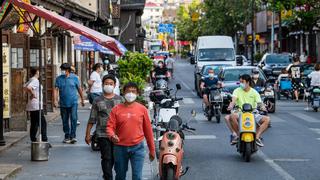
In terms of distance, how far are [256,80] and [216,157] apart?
920cm

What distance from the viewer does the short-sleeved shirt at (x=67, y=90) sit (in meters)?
17.2

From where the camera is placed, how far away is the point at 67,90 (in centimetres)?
1725

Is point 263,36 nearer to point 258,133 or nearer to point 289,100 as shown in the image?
point 289,100

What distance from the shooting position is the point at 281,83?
34812mm

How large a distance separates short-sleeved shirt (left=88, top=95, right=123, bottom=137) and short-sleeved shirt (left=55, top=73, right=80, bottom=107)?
18.7 ft

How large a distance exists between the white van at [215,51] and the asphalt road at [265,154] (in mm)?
17414

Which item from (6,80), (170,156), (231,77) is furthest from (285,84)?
(170,156)

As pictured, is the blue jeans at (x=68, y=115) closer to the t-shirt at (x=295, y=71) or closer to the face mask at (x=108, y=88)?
the face mask at (x=108, y=88)

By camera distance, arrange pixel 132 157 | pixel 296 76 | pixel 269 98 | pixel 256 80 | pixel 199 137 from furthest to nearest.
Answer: pixel 296 76 → pixel 269 98 → pixel 256 80 → pixel 199 137 → pixel 132 157

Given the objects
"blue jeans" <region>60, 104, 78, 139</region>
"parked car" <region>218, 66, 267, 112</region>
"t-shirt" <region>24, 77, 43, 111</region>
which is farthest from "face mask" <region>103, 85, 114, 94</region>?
"parked car" <region>218, 66, 267, 112</region>

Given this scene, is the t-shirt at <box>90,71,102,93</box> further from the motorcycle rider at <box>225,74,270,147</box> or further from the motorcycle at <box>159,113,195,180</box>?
the motorcycle at <box>159,113,195,180</box>

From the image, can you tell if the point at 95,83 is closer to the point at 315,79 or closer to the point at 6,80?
the point at 6,80

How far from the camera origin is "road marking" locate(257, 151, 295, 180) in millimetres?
13070

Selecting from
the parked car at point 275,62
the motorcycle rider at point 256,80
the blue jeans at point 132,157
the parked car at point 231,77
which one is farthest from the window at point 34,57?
the parked car at point 275,62
